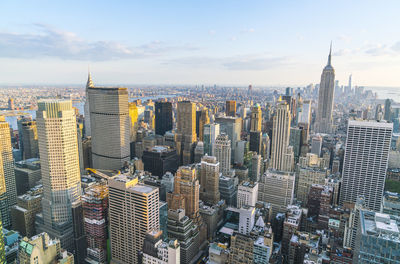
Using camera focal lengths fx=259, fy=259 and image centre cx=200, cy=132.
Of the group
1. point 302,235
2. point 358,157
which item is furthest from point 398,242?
point 358,157

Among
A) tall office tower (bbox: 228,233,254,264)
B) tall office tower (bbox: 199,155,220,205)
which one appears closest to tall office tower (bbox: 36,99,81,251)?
tall office tower (bbox: 228,233,254,264)

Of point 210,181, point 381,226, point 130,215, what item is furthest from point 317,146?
point 130,215

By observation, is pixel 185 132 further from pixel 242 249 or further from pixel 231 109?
pixel 242 249

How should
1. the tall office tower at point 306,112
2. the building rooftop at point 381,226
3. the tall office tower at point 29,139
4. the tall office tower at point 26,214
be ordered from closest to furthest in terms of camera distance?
the building rooftop at point 381,226
the tall office tower at point 26,214
the tall office tower at point 29,139
the tall office tower at point 306,112

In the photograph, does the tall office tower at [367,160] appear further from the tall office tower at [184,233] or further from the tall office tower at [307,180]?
the tall office tower at [184,233]

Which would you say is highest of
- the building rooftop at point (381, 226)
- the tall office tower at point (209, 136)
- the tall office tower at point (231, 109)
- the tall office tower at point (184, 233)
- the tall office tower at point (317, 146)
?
the tall office tower at point (231, 109)

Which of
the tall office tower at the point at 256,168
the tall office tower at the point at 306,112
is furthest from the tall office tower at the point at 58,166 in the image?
the tall office tower at the point at 306,112
